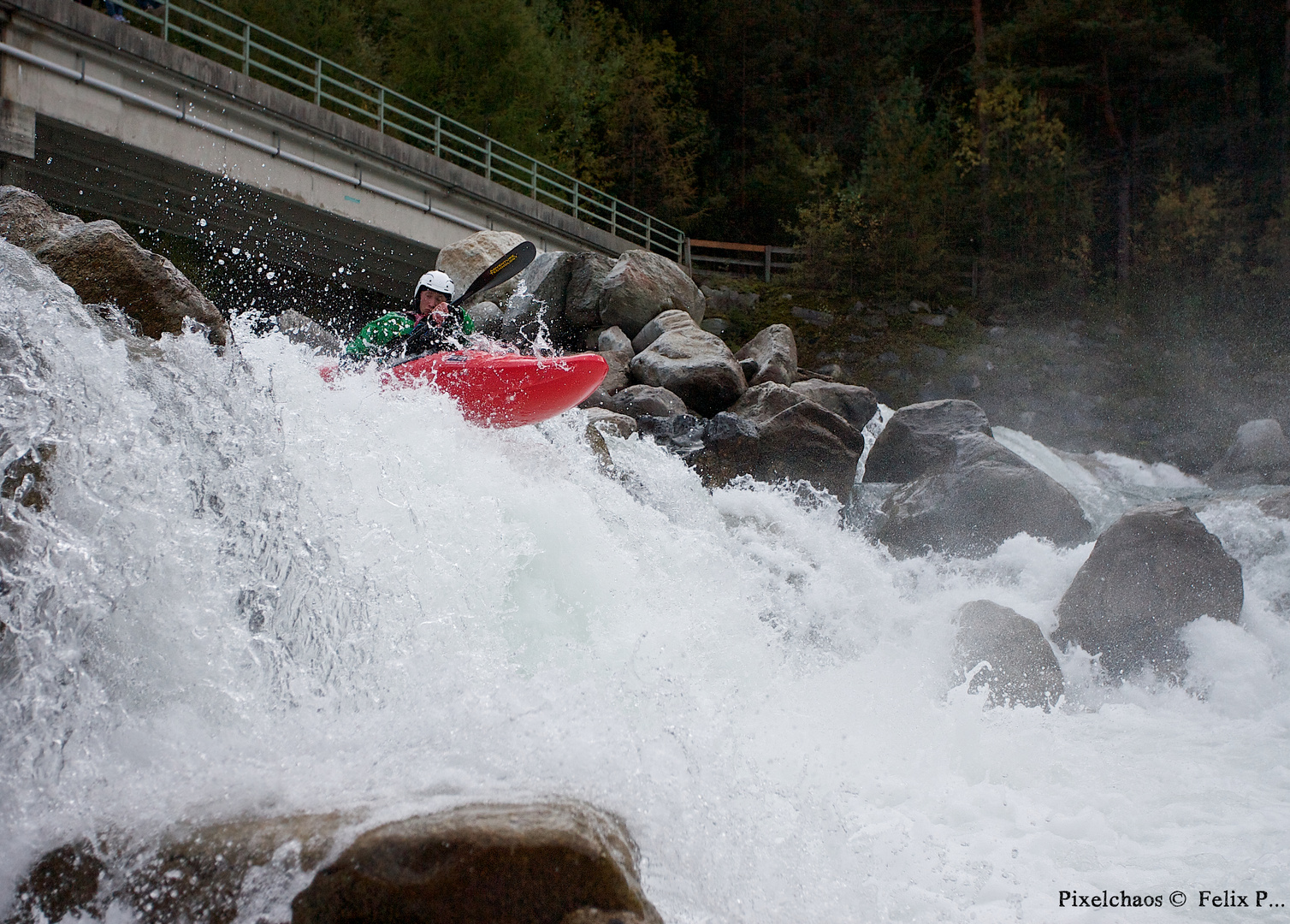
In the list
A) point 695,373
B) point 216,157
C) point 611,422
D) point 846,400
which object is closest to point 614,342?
point 695,373

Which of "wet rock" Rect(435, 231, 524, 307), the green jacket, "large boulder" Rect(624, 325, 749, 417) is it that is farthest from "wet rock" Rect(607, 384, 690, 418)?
"wet rock" Rect(435, 231, 524, 307)

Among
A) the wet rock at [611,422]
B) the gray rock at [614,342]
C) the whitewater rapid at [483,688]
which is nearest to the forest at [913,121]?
the gray rock at [614,342]

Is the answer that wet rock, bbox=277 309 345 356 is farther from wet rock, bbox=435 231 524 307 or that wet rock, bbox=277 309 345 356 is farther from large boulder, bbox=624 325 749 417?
large boulder, bbox=624 325 749 417

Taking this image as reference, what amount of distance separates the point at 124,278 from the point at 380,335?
1.83m

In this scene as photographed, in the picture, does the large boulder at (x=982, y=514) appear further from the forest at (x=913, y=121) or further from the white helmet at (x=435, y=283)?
the forest at (x=913, y=121)

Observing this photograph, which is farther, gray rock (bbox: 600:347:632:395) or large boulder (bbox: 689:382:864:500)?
gray rock (bbox: 600:347:632:395)

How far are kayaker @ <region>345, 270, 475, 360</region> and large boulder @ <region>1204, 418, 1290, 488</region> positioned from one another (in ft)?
32.9

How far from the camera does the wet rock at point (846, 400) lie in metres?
9.26

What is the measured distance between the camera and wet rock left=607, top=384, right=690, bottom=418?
8.23 metres

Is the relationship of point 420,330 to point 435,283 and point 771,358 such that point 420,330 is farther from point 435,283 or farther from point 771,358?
point 771,358

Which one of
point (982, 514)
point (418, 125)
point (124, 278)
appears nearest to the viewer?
point (124, 278)

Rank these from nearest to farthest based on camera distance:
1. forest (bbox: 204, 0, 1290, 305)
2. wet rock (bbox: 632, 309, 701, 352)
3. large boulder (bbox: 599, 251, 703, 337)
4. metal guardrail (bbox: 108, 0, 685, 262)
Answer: wet rock (bbox: 632, 309, 701, 352), large boulder (bbox: 599, 251, 703, 337), metal guardrail (bbox: 108, 0, 685, 262), forest (bbox: 204, 0, 1290, 305)

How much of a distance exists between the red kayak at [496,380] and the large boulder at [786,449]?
207cm

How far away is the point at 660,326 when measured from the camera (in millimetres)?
10344
